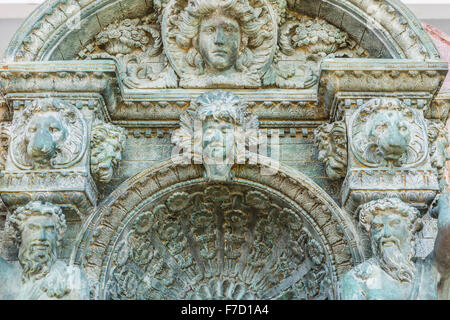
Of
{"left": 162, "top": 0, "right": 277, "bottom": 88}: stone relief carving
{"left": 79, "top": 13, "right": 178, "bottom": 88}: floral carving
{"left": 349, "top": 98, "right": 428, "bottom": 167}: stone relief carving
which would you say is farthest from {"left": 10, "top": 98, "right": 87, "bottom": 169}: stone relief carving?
{"left": 349, "top": 98, "right": 428, "bottom": 167}: stone relief carving

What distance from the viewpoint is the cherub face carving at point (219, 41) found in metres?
7.55

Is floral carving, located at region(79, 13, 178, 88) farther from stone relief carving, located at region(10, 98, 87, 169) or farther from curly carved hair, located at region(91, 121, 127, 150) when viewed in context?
stone relief carving, located at region(10, 98, 87, 169)

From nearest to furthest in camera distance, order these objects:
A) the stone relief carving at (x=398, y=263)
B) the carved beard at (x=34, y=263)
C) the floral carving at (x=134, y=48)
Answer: the stone relief carving at (x=398, y=263)
the carved beard at (x=34, y=263)
the floral carving at (x=134, y=48)

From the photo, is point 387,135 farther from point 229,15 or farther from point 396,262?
point 229,15

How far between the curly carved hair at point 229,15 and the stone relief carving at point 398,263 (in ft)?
6.63

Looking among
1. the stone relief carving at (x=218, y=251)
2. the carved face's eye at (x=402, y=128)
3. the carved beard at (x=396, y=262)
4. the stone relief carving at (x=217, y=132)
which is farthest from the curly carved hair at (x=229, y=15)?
the carved beard at (x=396, y=262)

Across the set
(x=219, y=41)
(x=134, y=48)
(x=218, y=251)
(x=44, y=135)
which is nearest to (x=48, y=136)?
(x=44, y=135)

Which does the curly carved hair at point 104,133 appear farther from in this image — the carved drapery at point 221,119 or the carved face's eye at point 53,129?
the carved face's eye at point 53,129

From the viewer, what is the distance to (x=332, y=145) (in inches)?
282

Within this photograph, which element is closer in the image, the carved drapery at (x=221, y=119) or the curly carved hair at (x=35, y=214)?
the curly carved hair at (x=35, y=214)

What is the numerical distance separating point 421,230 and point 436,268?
2.07ft

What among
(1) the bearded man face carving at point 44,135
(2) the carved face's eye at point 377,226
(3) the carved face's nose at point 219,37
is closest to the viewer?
(2) the carved face's eye at point 377,226

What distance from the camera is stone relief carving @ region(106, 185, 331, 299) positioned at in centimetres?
713

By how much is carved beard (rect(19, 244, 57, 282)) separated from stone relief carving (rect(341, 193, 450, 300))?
2258 mm
